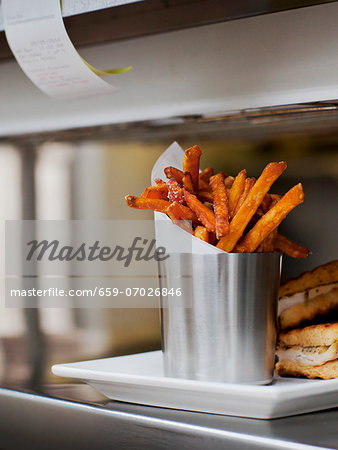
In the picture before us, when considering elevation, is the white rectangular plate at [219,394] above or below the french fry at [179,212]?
Answer: below

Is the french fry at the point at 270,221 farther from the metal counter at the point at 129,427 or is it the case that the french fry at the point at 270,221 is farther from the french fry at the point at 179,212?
the metal counter at the point at 129,427

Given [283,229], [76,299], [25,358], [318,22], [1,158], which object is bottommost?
[25,358]

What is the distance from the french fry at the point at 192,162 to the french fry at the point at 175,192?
30mm

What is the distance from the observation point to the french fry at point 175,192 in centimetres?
76

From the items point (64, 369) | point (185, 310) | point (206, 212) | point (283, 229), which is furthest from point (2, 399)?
point (283, 229)

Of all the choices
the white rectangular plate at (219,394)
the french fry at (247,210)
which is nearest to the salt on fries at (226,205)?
the french fry at (247,210)

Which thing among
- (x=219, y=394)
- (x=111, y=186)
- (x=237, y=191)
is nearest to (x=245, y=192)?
(x=237, y=191)

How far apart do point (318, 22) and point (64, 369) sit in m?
0.74

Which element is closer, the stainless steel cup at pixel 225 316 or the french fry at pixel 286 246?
the stainless steel cup at pixel 225 316

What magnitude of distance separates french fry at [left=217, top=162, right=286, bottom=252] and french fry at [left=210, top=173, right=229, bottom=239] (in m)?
0.01

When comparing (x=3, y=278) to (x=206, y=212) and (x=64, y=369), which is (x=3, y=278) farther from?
(x=206, y=212)

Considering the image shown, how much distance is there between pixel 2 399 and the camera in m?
0.82

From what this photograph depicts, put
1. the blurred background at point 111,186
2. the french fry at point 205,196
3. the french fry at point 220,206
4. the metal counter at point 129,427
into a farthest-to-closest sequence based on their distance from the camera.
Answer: the blurred background at point 111,186 → the french fry at point 205,196 → the french fry at point 220,206 → the metal counter at point 129,427

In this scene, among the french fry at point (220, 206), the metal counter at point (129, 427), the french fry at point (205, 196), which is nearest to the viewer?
the metal counter at point (129, 427)
